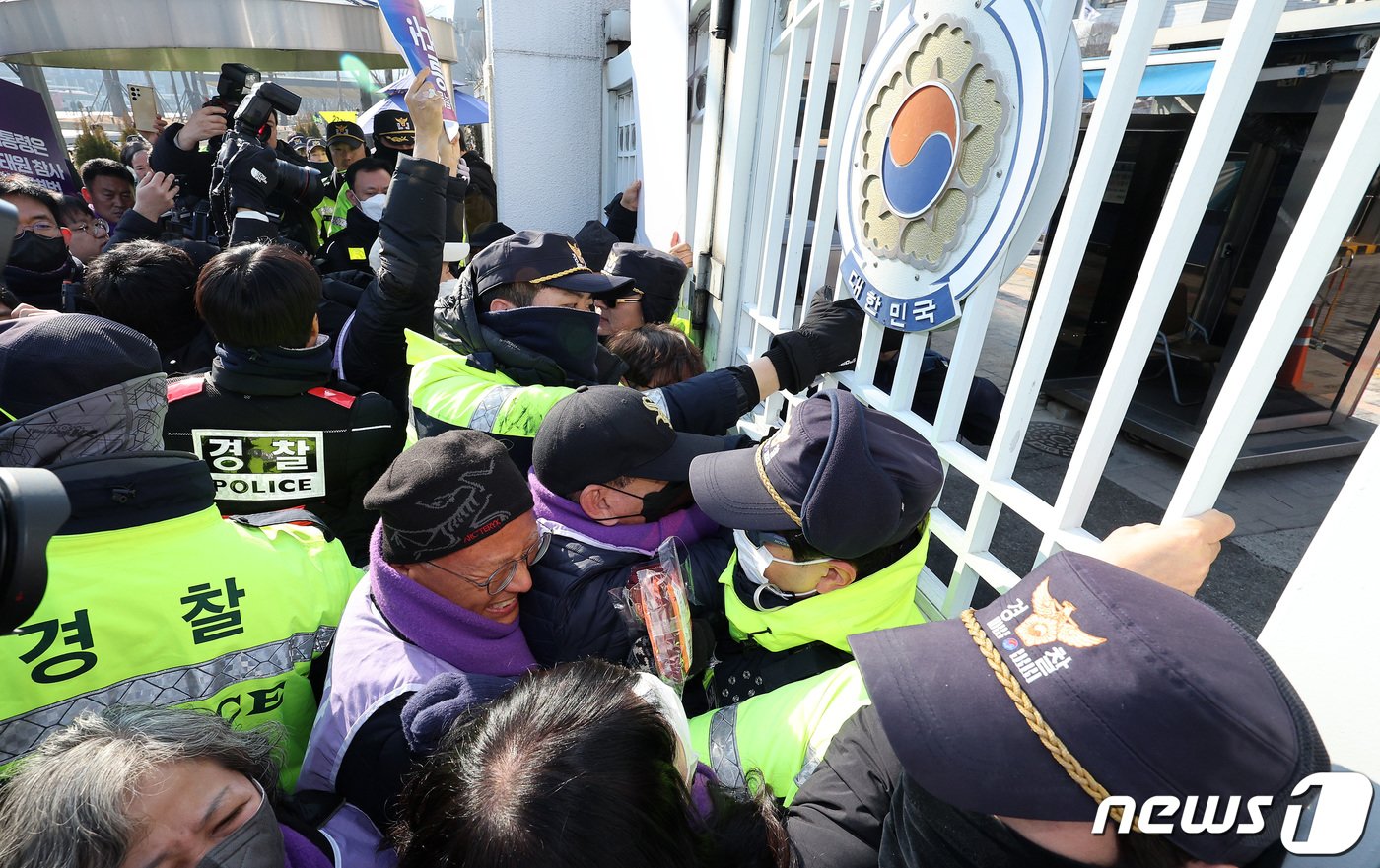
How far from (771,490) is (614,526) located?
440 mm

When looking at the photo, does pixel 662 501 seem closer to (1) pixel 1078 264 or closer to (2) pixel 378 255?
(1) pixel 1078 264

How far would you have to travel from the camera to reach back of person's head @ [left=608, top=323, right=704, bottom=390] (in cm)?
225

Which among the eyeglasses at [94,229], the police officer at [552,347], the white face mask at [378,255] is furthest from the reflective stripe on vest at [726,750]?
the eyeglasses at [94,229]

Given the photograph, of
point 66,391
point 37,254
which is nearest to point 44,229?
point 37,254

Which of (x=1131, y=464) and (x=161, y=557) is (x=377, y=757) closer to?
(x=161, y=557)

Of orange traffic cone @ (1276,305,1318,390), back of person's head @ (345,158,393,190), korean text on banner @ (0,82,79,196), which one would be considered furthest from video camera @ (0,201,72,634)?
korean text on banner @ (0,82,79,196)

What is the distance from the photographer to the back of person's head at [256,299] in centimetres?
179

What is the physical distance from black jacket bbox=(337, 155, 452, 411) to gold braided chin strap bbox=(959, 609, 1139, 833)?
1955 mm

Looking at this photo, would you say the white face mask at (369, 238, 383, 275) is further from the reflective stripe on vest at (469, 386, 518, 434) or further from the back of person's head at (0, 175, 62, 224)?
the back of person's head at (0, 175, 62, 224)

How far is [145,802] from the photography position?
81cm

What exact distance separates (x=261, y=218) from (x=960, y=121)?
3.38 metres

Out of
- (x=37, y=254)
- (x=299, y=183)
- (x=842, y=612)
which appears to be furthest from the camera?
(x=299, y=183)

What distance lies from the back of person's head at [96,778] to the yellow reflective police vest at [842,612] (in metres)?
0.86

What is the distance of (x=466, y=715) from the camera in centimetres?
96
